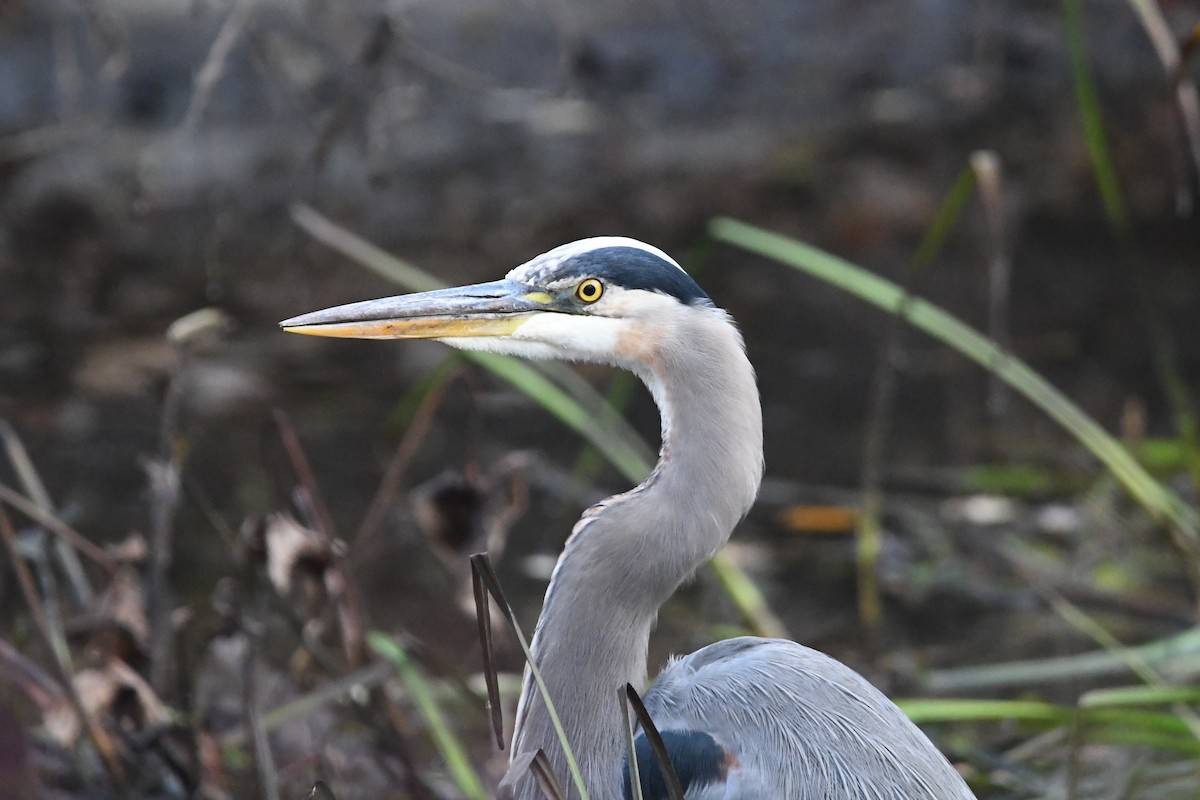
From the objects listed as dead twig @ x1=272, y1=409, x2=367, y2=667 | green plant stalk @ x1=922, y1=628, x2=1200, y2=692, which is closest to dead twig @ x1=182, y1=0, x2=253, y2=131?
dead twig @ x1=272, y1=409, x2=367, y2=667

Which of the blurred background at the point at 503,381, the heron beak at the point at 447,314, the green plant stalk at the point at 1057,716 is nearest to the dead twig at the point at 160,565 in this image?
the blurred background at the point at 503,381

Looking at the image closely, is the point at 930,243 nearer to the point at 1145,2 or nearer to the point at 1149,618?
the point at 1145,2

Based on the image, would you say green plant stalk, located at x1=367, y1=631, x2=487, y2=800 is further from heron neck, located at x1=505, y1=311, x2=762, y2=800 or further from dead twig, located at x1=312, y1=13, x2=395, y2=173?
dead twig, located at x1=312, y1=13, x2=395, y2=173

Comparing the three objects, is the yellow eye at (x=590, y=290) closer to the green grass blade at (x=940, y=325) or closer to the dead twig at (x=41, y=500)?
the green grass blade at (x=940, y=325)

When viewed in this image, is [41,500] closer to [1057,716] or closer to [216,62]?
[216,62]

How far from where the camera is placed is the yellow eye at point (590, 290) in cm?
198

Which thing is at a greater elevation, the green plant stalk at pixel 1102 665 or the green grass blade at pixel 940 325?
the green grass blade at pixel 940 325

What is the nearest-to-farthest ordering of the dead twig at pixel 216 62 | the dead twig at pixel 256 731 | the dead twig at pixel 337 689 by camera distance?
1. the dead twig at pixel 256 731
2. the dead twig at pixel 337 689
3. the dead twig at pixel 216 62

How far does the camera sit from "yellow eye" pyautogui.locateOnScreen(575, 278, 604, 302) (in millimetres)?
1979

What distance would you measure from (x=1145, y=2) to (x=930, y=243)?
1.77ft

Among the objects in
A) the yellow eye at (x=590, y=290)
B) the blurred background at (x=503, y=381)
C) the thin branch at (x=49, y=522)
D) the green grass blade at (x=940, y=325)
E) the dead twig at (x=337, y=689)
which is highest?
the yellow eye at (x=590, y=290)

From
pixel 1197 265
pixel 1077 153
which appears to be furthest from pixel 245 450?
pixel 1077 153

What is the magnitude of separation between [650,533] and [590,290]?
331 mm

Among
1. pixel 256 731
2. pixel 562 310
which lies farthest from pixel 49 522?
pixel 562 310
